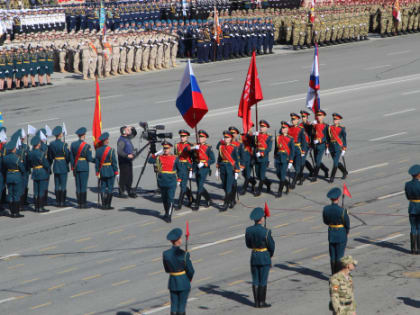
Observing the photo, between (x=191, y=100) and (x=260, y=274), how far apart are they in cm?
604

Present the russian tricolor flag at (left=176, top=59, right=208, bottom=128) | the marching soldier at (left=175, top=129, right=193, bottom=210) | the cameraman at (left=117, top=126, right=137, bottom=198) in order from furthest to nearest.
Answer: the cameraman at (left=117, top=126, right=137, bottom=198) < the russian tricolor flag at (left=176, top=59, right=208, bottom=128) < the marching soldier at (left=175, top=129, right=193, bottom=210)

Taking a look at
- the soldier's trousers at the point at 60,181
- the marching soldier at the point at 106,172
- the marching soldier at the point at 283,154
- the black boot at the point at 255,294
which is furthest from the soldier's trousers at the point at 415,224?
the soldier's trousers at the point at 60,181

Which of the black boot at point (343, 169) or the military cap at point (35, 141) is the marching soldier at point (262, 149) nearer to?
the black boot at point (343, 169)

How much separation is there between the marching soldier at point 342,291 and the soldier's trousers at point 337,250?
303cm

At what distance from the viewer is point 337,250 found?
39.7 feet

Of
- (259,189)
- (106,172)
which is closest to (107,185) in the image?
(106,172)

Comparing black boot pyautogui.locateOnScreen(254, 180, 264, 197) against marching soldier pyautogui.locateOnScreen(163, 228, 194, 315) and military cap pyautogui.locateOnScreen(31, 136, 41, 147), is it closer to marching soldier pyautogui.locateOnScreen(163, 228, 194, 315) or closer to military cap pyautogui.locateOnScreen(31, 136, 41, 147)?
military cap pyautogui.locateOnScreen(31, 136, 41, 147)

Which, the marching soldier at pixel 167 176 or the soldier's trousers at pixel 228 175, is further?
the soldier's trousers at pixel 228 175

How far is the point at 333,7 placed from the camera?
151ft

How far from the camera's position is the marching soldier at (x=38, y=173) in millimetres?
16894

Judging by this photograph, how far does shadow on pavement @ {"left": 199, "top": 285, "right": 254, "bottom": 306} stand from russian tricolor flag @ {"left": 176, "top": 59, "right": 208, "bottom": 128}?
16.5ft

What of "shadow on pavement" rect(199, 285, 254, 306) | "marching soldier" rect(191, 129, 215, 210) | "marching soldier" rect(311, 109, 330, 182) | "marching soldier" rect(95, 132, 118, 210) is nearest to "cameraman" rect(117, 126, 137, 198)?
"marching soldier" rect(95, 132, 118, 210)

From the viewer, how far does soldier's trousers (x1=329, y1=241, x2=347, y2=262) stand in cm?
1203

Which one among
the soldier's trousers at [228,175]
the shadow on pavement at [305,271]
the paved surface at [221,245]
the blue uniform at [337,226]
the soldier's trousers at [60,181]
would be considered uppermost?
the blue uniform at [337,226]
